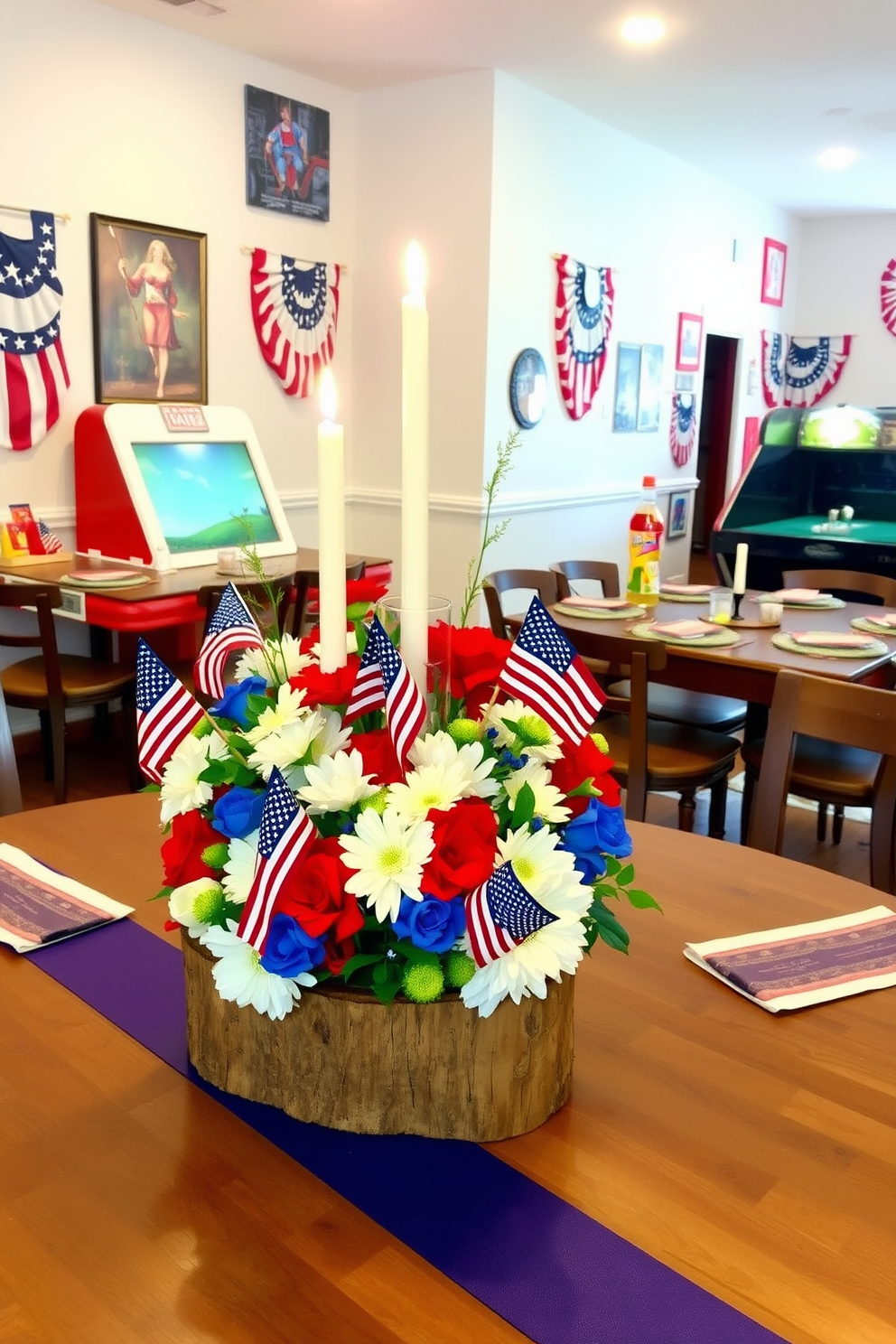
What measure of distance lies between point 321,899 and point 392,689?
0.50 ft

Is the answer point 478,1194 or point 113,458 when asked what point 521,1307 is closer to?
point 478,1194

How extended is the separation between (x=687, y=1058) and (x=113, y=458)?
3311 mm

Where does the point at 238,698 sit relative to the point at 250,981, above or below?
above

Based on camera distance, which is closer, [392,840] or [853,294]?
[392,840]

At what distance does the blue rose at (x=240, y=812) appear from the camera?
0.81 m

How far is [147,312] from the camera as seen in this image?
418cm

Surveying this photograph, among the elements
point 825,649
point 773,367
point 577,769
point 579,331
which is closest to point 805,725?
point 577,769

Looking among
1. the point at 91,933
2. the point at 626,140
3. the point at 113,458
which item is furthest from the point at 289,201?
the point at 91,933

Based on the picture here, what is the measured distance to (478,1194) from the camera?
0.78 m

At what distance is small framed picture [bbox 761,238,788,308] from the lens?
7531 mm

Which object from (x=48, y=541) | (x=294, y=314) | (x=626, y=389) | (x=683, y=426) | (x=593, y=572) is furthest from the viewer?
(x=683, y=426)

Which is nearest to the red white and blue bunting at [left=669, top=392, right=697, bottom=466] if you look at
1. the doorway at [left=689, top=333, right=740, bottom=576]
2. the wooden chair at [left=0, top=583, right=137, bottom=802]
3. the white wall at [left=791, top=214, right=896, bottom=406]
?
the doorway at [left=689, top=333, right=740, bottom=576]

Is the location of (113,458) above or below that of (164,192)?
below

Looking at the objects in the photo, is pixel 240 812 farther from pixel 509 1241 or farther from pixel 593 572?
pixel 593 572
